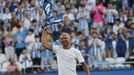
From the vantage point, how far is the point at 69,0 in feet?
62.0

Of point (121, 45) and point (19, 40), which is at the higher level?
point (19, 40)

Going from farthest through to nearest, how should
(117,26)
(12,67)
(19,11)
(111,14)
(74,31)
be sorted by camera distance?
(19,11), (111,14), (117,26), (74,31), (12,67)

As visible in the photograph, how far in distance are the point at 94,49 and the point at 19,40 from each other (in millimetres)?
2552

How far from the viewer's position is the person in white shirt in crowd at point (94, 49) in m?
16.3

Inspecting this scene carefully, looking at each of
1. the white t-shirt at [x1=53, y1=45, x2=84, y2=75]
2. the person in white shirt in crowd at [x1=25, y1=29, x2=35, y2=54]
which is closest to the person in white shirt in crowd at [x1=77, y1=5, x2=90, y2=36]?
the person in white shirt in crowd at [x1=25, y1=29, x2=35, y2=54]

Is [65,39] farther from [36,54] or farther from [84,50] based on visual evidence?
[36,54]

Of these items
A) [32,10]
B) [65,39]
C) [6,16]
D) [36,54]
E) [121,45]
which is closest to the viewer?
[65,39]

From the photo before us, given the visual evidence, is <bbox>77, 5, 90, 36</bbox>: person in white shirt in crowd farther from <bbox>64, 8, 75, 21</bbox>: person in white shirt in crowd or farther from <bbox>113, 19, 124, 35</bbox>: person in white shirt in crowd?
<bbox>113, 19, 124, 35</bbox>: person in white shirt in crowd

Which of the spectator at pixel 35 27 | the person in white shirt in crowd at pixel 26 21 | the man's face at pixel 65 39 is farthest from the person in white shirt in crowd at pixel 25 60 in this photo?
the man's face at pixel 65 39

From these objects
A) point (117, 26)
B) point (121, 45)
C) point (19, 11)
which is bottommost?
point (121, 45)

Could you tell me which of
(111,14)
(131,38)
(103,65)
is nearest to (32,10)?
(111,14)

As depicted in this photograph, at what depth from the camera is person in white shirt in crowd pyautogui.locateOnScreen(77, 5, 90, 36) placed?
58.1ft

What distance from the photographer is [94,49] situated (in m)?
16.5

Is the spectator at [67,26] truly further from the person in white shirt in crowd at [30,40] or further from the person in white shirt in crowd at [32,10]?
the person in white shirt in crowd at [32,10]
